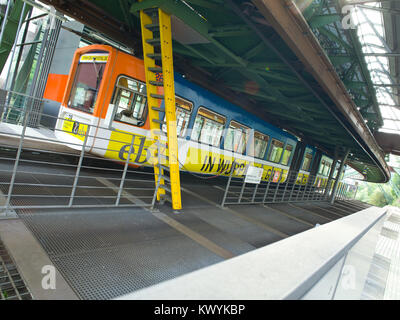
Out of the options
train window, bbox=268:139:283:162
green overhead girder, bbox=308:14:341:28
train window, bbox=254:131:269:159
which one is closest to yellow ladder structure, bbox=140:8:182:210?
green overhead girder, bbox=308:14:341:28

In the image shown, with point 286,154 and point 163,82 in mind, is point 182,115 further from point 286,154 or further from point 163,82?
point 286,154

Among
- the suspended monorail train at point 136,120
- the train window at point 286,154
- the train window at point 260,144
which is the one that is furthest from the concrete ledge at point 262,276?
the train window at point 286,154

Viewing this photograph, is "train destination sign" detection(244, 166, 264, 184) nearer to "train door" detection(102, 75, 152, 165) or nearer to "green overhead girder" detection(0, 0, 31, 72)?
"train door" detection(102, 75, 152, 165)

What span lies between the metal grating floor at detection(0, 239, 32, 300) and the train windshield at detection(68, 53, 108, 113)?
14.3 feet

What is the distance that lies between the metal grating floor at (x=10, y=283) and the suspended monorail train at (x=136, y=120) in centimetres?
162

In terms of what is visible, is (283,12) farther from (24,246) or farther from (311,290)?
(24,246)

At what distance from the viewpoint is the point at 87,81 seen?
638 centimetres

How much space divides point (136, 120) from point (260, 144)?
6404 millimetres

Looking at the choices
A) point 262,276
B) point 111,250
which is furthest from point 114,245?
point 262,276

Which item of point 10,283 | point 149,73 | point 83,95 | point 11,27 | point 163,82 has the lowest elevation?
point 10,283

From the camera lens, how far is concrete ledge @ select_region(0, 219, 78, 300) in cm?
213

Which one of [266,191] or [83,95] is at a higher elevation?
[83,95]

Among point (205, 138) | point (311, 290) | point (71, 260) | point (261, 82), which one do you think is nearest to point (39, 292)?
point (71, 260)

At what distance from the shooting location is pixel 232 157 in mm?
9609
